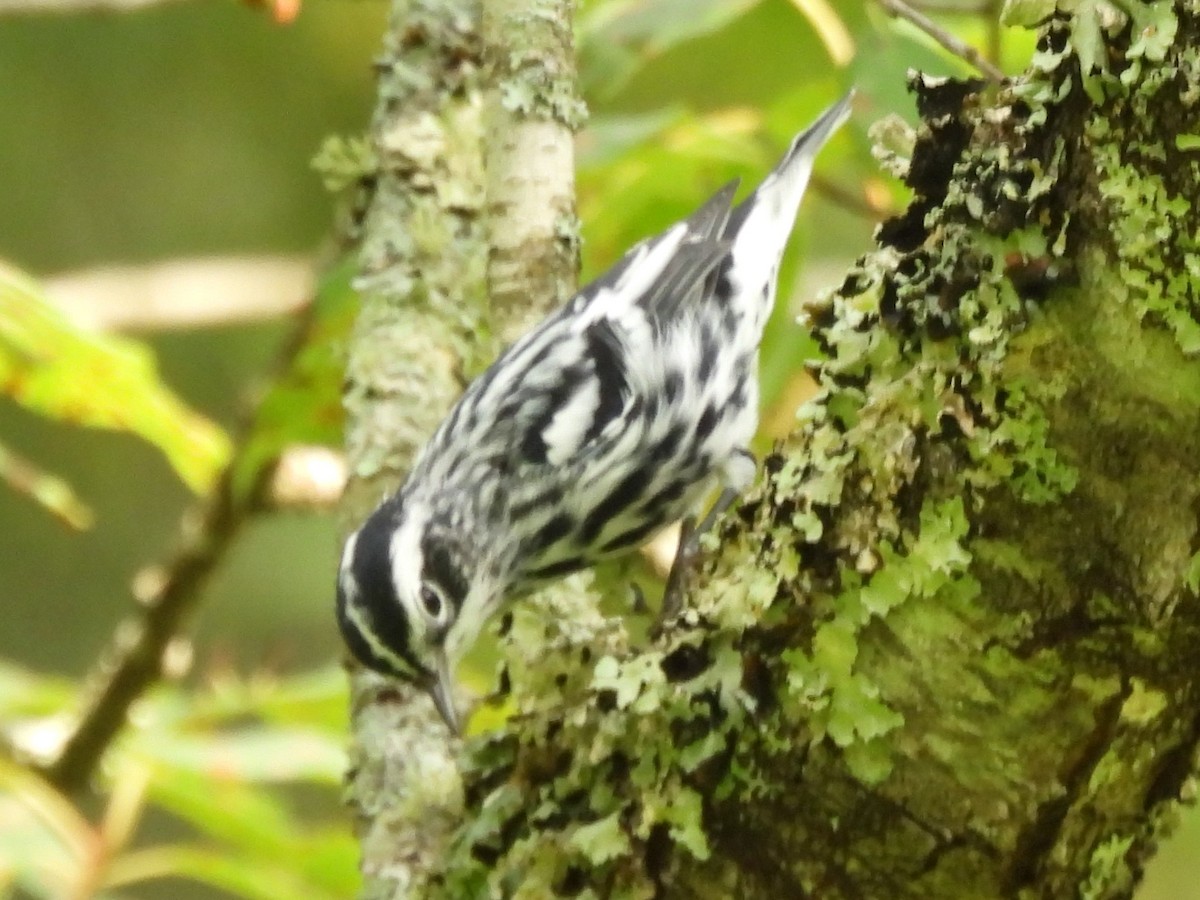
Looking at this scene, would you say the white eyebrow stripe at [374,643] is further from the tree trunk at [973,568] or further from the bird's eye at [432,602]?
the tree trunk at [973,568]

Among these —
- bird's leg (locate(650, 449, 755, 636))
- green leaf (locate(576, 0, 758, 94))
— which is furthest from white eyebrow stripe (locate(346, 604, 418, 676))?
green leaf (locate(576, 0, 758, 94))

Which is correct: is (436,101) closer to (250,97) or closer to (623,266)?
(623,266)

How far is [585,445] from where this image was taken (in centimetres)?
164

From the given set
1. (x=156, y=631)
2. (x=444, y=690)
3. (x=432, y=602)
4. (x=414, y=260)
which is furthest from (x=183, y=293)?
(x=444, y=690)

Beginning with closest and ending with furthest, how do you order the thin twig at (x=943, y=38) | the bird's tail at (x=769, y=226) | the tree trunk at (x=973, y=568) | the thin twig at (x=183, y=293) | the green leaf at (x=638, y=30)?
the tree trunk at (x=973, y=568)
the thin twig at (x=943, y=38)
the green leaf at (x=638, y=30)
the bird's tail at (x=769, y=226)
the thin twig at (x=183, y=293)

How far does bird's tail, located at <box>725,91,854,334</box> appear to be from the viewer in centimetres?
191

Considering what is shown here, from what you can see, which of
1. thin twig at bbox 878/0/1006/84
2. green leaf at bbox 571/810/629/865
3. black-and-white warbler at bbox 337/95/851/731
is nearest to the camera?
green leaf at bbox 571/810/629/865

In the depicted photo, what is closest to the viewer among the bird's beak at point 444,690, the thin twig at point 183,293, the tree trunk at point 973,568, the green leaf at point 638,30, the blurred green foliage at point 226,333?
the tree trunk at point 973,568

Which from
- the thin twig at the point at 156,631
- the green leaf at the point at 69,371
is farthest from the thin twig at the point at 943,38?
the thin twig at the point at 156,631

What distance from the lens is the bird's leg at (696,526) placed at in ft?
4.70

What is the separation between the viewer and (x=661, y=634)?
1.07 meters

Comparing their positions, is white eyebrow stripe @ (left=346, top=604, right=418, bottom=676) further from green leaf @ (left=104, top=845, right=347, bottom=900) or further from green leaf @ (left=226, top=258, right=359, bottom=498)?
green leaf @ (left=104, top=845, right=347, bottom=900)

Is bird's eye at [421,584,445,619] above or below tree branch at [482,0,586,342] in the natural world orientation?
below

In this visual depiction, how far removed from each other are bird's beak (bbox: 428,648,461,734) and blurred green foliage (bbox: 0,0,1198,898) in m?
0.46
